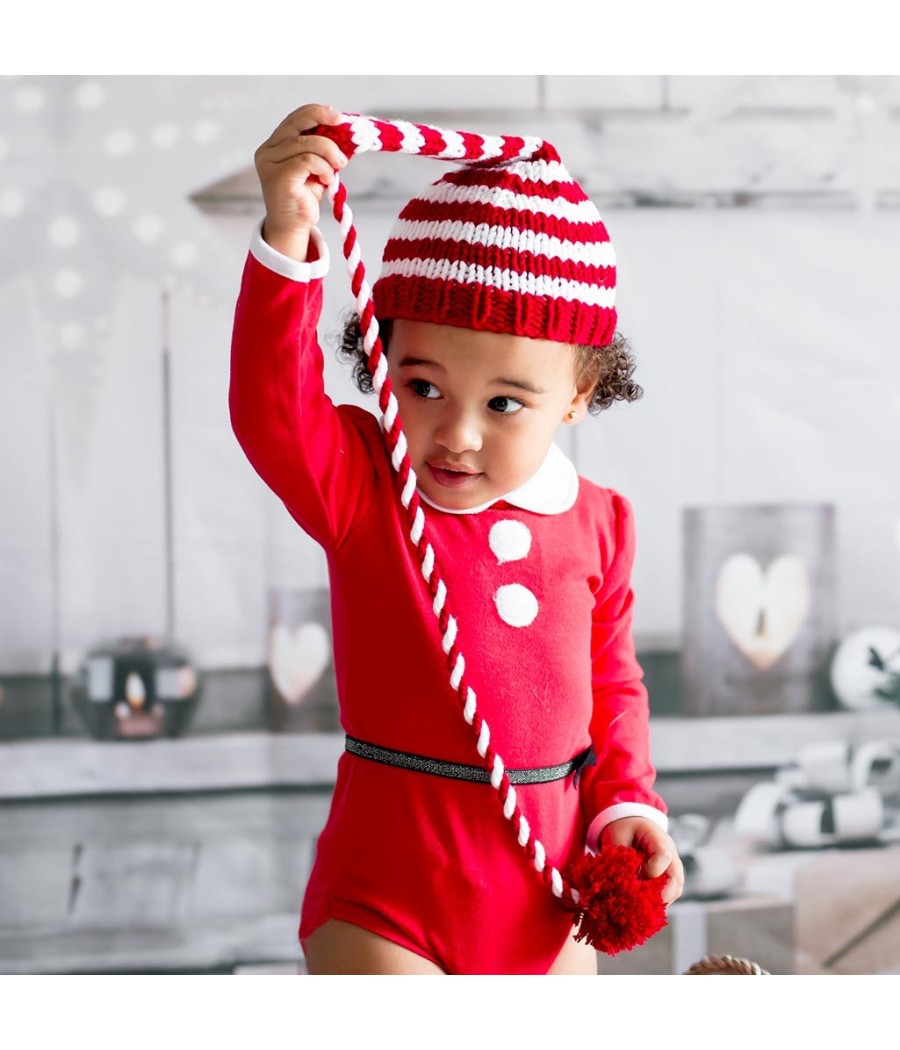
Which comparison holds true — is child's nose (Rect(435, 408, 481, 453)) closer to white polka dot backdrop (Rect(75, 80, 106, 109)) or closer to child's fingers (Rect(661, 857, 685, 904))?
child's fingers (Rect(661, 857, 685, 904))

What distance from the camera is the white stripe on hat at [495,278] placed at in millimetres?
905

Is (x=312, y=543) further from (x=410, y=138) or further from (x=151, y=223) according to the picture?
(x=410, y=138)

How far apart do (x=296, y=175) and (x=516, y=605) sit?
38 cm

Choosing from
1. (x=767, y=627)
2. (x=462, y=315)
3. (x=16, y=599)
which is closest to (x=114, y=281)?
(x=16, y=599)

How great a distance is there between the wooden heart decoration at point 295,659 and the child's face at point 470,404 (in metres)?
0.87

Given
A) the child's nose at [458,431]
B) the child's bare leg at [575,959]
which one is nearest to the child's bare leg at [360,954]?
the child's bare leg at [575,959]

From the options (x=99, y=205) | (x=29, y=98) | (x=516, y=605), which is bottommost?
(x=516, y=605)

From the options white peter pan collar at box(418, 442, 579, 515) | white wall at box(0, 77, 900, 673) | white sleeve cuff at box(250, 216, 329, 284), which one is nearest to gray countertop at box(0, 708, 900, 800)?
white wall at box(0, 77, 900, 673)

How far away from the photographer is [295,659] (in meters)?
1.78

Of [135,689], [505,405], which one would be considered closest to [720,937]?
[135,689]

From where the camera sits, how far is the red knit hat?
0.90 metres

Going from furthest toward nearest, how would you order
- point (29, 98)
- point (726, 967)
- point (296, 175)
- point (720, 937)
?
point (720, 937) < point (29, 98) < point (726, 967) < point (296, 175)

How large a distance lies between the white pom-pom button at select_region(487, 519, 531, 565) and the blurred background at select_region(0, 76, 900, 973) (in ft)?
2.57
